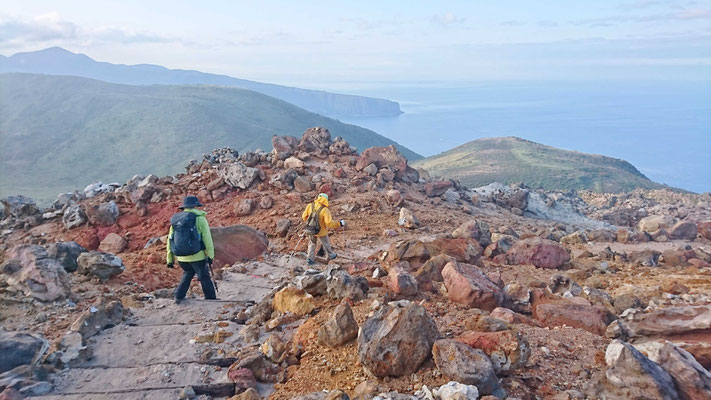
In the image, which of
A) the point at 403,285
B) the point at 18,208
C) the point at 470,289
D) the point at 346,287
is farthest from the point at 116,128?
the point at 470,289

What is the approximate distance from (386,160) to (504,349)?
13232 mm

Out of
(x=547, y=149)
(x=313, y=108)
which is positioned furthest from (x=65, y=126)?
(x=313, y=108)

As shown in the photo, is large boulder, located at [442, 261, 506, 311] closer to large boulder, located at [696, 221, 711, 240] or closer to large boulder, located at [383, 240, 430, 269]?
large boulder, located at [383, 240, 430, 269]

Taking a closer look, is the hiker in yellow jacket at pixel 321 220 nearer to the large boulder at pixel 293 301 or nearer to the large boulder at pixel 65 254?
the large boulder at pixel 293 301

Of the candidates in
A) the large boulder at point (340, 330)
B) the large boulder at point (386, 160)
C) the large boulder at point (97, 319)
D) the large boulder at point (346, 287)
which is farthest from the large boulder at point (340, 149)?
the large boulder at point (340, 330)

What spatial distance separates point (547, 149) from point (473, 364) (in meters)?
57.9

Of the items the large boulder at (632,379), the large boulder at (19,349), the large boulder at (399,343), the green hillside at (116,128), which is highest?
the large boulder at (632,379)

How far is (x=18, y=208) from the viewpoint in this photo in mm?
15367

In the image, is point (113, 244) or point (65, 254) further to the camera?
point (113, 244)

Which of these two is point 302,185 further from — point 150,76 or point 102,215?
point 150,76

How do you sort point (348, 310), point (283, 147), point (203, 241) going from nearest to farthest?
1. point (348, 310)
2. point (203, 241)
3. point (283, 147)

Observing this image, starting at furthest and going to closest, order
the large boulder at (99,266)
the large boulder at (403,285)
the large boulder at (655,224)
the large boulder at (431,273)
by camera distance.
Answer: the large boulder at (655,224), the large boulder at (99,266), the large boulder at (431,273), the large boulder at (403,285)

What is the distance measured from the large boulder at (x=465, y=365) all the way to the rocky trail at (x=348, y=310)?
0.01 metres

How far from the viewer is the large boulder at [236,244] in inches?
401
